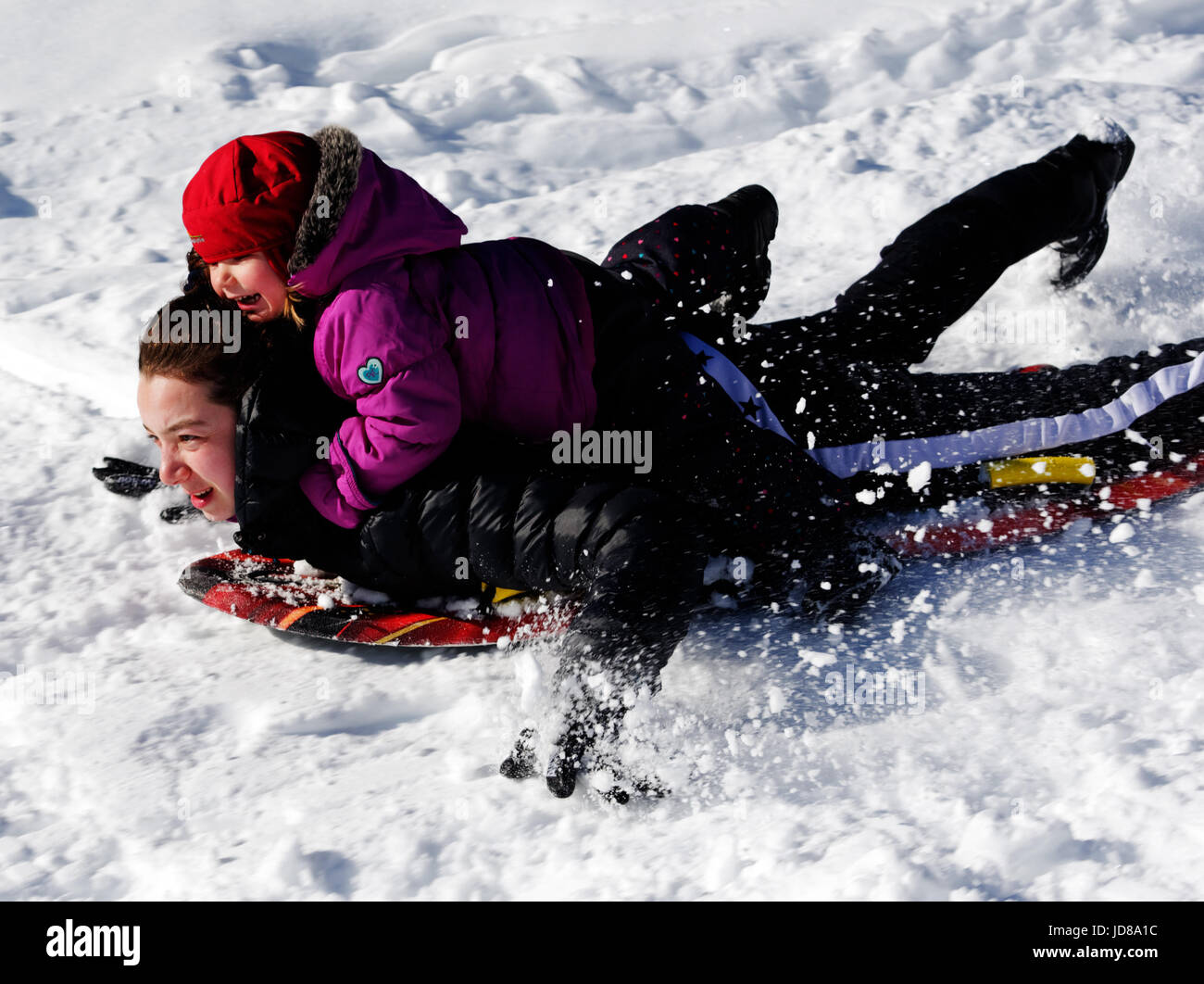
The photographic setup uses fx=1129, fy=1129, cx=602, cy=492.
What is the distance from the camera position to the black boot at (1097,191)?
2.99m

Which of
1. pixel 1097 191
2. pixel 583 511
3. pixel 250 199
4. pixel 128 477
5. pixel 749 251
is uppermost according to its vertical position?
pixel 1097 191

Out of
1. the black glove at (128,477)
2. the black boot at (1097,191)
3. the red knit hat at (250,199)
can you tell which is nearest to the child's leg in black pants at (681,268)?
the red knit hat at (250,199)

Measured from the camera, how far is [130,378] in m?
3.29

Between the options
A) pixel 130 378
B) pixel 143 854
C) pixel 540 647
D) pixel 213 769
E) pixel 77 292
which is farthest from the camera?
pixel 77 292

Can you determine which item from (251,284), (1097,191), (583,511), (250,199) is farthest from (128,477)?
(1097,191)

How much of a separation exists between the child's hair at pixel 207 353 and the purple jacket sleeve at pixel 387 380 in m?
0.19

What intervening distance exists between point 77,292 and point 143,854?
3.02m

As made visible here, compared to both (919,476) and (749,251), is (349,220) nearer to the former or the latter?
(749,251)

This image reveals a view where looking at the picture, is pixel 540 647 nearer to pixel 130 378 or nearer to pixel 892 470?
pixel 892 470

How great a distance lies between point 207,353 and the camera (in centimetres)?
203

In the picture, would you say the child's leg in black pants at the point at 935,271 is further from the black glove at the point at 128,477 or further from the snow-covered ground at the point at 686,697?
the black glove at the point at 128,477

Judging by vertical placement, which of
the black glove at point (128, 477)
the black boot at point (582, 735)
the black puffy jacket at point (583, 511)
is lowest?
the black boot at point (582, 735)

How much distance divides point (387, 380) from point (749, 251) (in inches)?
45.9

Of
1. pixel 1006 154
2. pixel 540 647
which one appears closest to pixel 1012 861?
pixel 540 647
